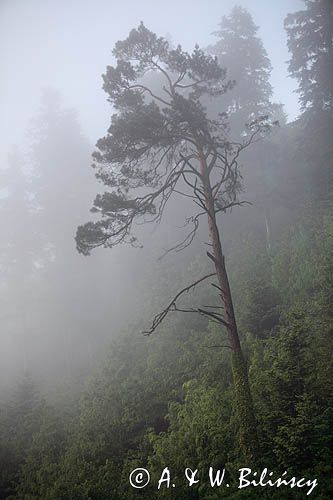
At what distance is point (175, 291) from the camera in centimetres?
2434

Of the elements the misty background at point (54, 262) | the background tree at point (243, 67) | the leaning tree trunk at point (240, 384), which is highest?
the background tree at point (243, 67)

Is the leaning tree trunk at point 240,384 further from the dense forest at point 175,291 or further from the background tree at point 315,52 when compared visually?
the background tree at point 315,52

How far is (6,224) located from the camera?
1346 inches

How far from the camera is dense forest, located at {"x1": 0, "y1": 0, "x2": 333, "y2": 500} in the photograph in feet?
29.0

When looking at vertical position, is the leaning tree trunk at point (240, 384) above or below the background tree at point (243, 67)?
below

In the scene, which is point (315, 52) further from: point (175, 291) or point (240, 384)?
point (240, 384)

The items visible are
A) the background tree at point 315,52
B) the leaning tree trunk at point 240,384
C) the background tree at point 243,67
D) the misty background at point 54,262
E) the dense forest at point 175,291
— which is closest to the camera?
the leaning tree trunk at point 240,384

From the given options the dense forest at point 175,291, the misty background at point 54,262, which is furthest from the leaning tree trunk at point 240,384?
the misty background at point 54,262

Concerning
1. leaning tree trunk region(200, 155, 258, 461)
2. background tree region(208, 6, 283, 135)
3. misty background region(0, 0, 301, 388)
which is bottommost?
leaning tree trunk region(200, 155, 258, 461)

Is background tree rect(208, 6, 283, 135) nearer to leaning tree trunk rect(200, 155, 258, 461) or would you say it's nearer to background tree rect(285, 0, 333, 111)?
background tree rect(285, 0, 333, 111)

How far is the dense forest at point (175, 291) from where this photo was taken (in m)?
8.83

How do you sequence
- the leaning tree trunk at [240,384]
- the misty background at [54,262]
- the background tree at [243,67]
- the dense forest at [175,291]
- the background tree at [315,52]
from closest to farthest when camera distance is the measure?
the leaning tree trunk at [240,384], the dense forest at [175,291], the background tree at [315,52], the background tree at [243,67], the misty background at [54,262]

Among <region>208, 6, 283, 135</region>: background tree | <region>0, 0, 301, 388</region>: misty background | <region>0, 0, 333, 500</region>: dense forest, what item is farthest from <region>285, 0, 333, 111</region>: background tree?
<region>0, 0, 301, 388</region>: misty background

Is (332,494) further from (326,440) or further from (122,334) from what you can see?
(122,334)
